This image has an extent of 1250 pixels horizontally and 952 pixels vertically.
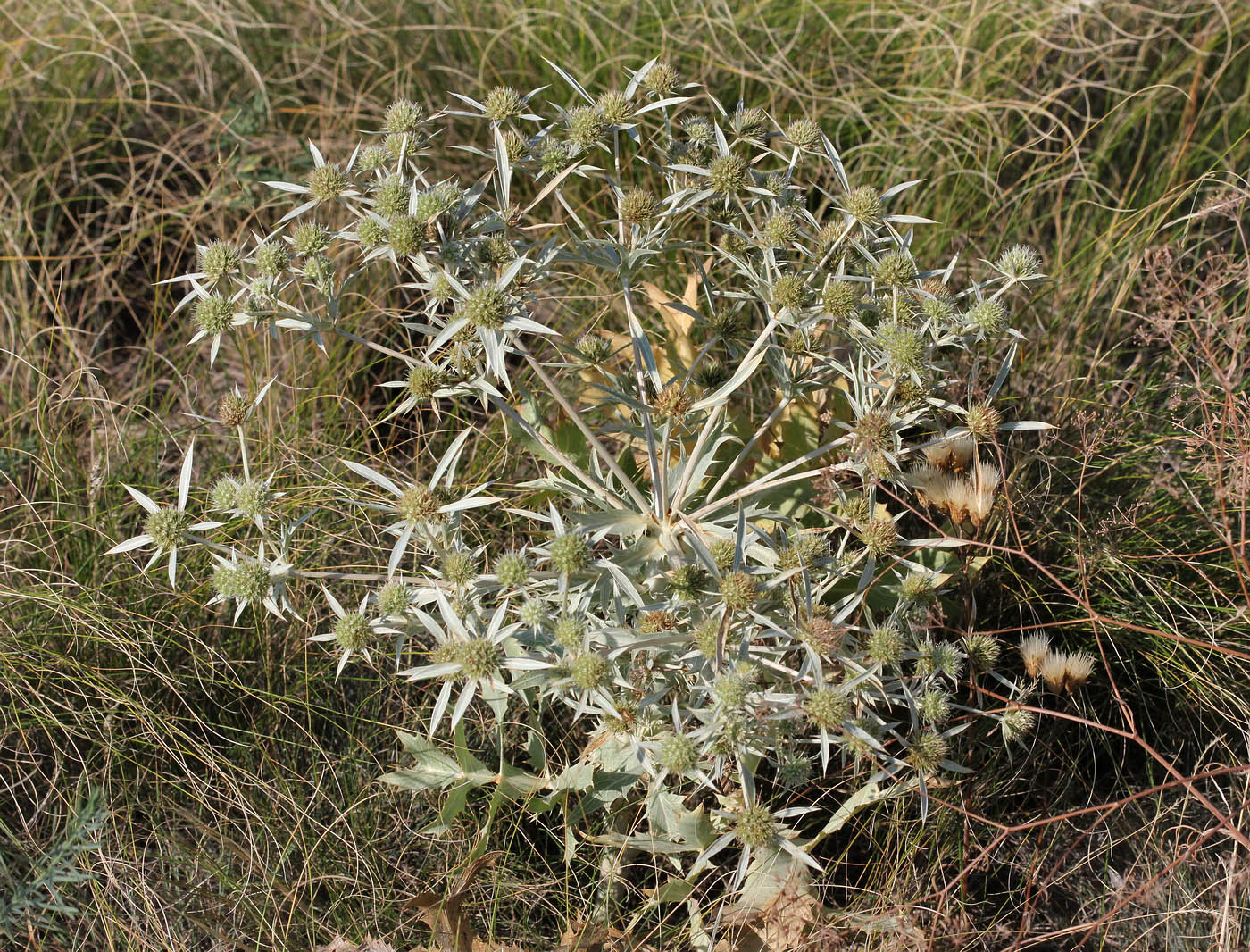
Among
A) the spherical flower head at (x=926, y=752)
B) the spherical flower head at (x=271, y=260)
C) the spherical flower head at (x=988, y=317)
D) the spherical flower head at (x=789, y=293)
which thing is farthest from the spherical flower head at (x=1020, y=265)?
the spherical flower head at (x=271, y=260)

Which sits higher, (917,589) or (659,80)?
(659,80)

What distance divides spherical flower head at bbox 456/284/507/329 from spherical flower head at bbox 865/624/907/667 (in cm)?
83

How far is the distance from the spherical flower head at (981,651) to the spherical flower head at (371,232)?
1.32 metres

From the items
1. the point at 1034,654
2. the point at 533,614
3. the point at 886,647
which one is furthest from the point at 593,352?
the point at 1034,654

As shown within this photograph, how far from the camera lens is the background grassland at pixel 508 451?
2.17 meters

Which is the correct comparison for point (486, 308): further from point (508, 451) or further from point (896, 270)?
point (508, 451)

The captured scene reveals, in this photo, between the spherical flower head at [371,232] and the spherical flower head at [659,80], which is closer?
the spherical flower head at [371,232]

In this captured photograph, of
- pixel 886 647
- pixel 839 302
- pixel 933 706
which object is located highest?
pixel 839 302

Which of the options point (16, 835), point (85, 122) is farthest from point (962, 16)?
point (16, 835)

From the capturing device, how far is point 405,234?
1705mm

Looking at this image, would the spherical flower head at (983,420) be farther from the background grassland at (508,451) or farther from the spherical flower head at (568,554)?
the spherical flower head at (568,554)

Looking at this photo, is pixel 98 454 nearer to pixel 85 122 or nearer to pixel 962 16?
pixel 85 122

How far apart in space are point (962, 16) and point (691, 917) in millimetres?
3419

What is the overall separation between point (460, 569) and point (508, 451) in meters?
1.06
